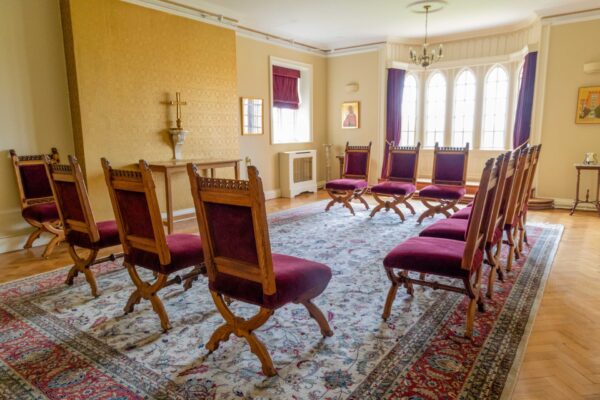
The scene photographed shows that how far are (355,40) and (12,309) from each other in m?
7.27

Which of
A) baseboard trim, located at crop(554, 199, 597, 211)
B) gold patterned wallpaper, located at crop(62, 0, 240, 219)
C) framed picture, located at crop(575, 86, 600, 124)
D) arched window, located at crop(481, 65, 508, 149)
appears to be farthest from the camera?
arched window, located at crop(481, 65, 508, 149)

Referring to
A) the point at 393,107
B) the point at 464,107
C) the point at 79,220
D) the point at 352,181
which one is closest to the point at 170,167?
the point at 79,220

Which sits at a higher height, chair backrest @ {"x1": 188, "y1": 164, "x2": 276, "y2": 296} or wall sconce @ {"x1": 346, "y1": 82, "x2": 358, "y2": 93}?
wall sconce @ {"x1": 346, "y1": 82, "x2": 358, "y2": 93}

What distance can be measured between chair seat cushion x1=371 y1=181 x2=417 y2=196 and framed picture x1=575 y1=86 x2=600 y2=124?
290 centimetres

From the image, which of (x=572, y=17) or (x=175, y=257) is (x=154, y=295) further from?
(x=572, y=17)

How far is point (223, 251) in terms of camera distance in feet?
7.22

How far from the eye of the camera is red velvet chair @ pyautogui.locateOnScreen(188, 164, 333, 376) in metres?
1.98

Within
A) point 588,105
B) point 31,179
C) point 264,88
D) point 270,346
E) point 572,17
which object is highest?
point 572,17

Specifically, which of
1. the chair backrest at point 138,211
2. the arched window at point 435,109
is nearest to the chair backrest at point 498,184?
the chair backrest at point 138,211

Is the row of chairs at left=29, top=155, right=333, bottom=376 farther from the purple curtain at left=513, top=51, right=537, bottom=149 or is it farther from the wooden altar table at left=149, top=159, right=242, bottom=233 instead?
the purple curtain at left=513, top=51, right=537, bottom=149

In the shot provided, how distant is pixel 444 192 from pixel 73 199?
4.29 m

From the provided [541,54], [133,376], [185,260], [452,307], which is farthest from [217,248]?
[541,54]

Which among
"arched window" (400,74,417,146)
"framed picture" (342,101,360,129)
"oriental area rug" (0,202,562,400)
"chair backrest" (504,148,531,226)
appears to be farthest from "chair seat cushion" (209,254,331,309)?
"arched window" (400,74,417,146)

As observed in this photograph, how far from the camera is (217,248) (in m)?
2.23
